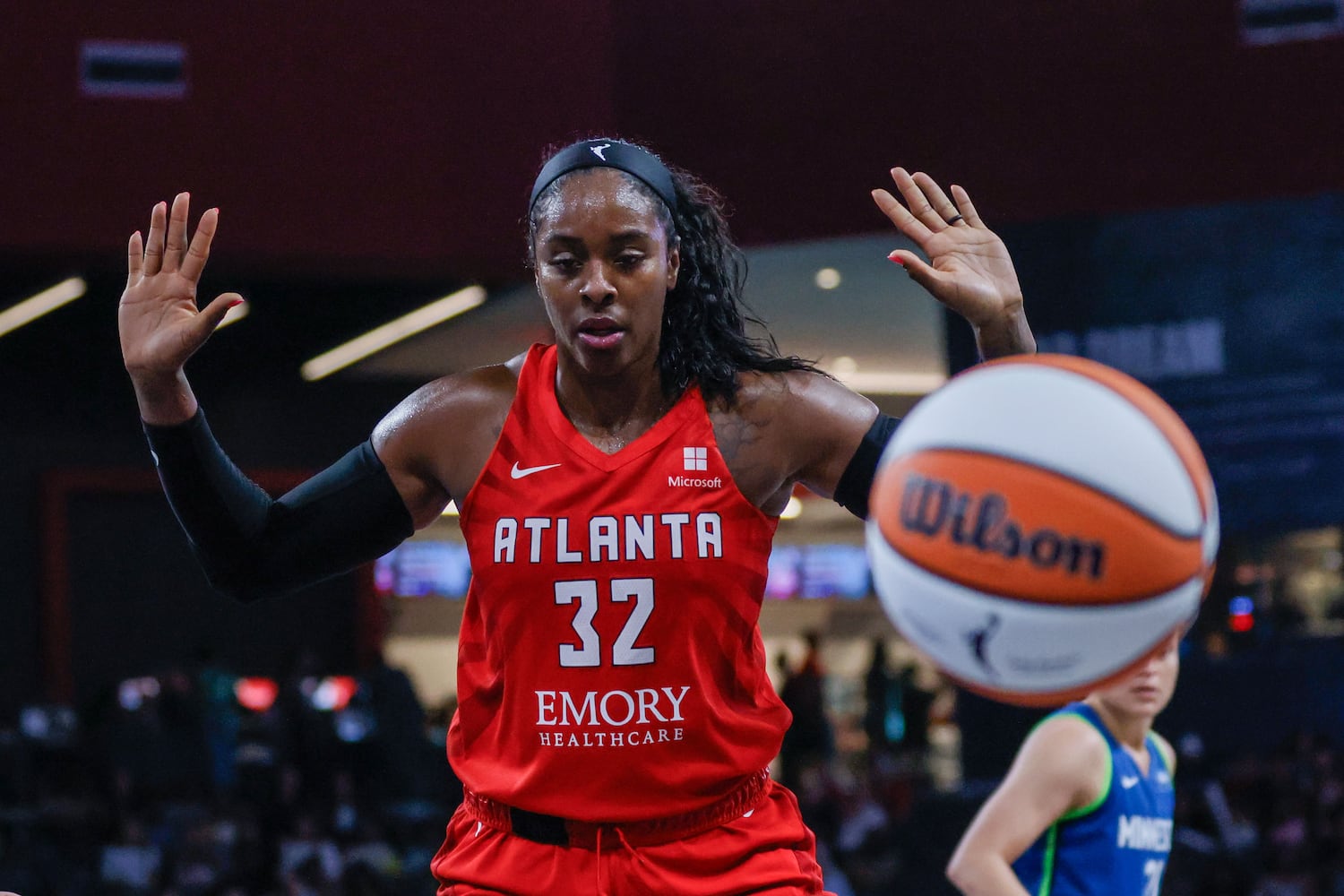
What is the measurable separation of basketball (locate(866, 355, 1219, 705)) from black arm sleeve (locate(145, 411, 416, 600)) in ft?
3.03

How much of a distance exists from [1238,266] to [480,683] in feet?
20.4

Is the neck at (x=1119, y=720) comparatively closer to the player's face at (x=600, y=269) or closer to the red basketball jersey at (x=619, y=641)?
the red basketball jersey at (x=619, y=641)

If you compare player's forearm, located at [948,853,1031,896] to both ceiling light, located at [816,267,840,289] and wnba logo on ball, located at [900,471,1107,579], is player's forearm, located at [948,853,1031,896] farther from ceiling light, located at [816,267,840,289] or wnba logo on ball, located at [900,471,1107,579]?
ceiling light, located at [816,267,840,289]

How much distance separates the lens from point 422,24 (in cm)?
873

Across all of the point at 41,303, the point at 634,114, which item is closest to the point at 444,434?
the point at 634,114

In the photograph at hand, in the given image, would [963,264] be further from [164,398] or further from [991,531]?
[164,398]

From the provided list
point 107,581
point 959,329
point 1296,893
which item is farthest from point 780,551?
A: point 1296,893

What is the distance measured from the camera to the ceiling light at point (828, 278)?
9.84m

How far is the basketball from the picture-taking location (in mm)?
2230

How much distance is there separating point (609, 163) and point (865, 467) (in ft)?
2.20

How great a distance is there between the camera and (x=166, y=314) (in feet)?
9.02

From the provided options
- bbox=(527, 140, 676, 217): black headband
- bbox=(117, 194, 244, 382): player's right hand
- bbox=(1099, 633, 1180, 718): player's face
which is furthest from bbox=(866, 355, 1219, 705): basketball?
bbox=(1099, 633, 1180, 718): player's face

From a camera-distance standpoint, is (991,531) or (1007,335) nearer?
(991,531)

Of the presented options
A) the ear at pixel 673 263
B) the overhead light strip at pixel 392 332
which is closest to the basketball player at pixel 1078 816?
the ear at pixel 673 263
